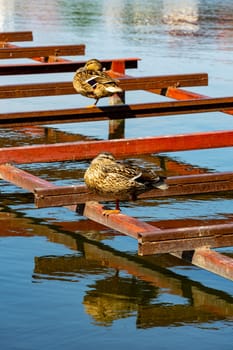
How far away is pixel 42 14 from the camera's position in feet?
97.7

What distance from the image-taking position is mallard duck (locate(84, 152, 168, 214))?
32.2 feet

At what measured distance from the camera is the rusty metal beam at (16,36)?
2062cm

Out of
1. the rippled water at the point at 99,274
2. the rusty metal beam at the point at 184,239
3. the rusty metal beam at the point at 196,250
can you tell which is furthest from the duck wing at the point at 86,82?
the rusty metal beam at the point at 184,239

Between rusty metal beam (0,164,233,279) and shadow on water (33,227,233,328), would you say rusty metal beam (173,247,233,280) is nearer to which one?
rusty metal beam (0,164,233,279)

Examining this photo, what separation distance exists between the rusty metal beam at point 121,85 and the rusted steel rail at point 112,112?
4.29 feet

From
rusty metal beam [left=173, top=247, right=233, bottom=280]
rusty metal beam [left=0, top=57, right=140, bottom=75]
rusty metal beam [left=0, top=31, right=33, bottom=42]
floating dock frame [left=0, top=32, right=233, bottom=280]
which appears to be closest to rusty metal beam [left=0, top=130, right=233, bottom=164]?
floating dock frame [left=0, top=32, right=233, bottom=280]

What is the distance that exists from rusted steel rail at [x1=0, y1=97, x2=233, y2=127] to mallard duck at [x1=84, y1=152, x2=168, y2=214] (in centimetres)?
381

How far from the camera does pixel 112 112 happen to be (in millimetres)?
14234

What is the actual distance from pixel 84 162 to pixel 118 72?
11.7 feet

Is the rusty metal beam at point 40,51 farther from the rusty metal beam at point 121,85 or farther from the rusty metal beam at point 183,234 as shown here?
the rusty metal beam at point 183,234

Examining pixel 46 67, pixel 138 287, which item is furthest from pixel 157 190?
pixel 46 67

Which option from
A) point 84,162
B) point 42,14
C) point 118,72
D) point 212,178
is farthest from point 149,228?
point 42,14

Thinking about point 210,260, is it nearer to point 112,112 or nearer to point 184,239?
point 184,239

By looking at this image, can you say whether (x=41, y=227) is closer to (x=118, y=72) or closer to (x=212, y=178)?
(x=212, y=178)
